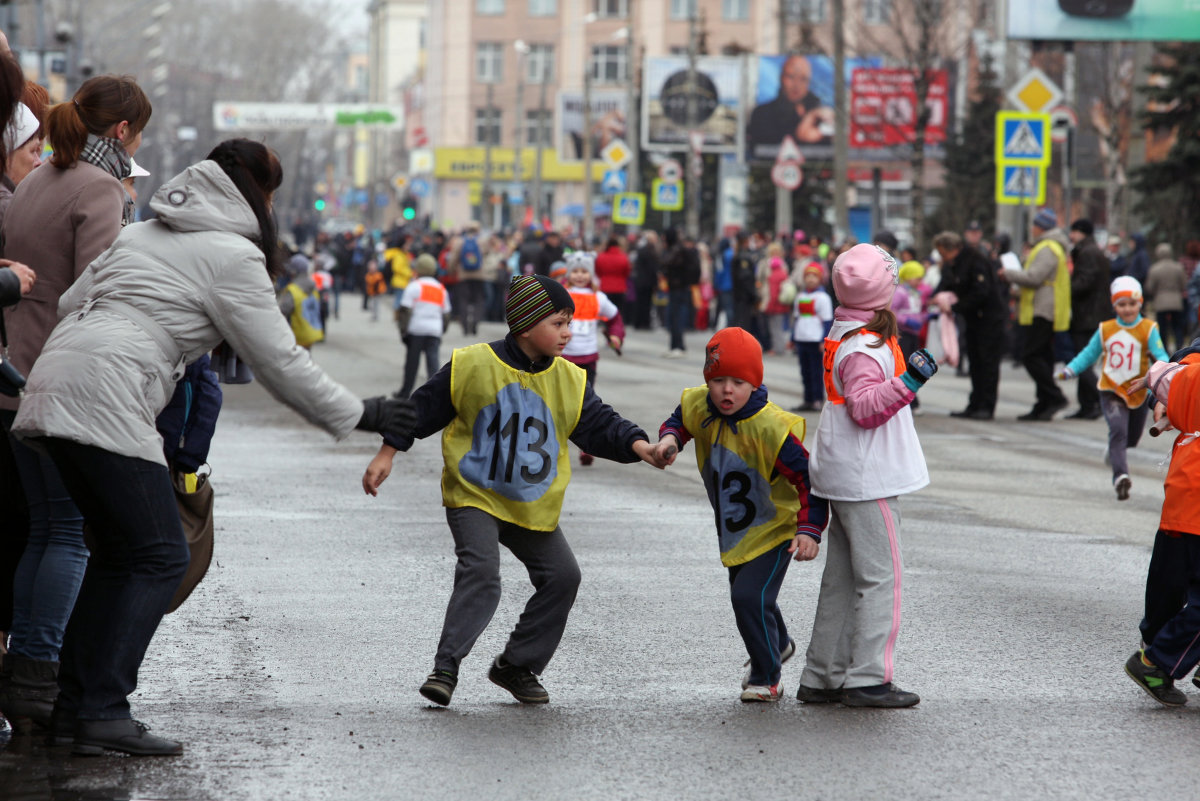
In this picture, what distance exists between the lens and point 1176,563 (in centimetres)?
630

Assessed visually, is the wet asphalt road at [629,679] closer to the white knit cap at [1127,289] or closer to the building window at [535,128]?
the white knit cap at [1127,289]

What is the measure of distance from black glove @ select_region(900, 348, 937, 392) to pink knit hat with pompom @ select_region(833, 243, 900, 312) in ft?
1.23

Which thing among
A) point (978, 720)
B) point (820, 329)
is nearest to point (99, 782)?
point (978, 720)

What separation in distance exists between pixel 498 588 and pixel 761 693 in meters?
0.93

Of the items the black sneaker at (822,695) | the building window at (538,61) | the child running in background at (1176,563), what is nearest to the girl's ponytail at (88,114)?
the black sneaker at (822,695)

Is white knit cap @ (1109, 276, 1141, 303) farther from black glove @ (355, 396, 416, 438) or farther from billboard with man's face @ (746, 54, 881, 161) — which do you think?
billboard with man's face @ (746, 54, 881, 161)

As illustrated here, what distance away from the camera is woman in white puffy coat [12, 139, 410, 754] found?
5055mm

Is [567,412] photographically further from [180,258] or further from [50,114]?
[50,114]

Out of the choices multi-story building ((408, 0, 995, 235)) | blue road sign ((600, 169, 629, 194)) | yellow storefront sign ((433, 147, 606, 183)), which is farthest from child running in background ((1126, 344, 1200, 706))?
yellow storefront sign ((433, 147, 606, 183))

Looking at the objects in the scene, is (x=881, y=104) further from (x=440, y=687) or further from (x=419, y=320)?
(x=440, y=687)

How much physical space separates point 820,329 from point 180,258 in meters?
13.5

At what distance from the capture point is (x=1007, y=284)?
67.0 feet

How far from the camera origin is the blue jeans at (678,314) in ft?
88.7

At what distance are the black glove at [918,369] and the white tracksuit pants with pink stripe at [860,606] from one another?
448 millimetres
